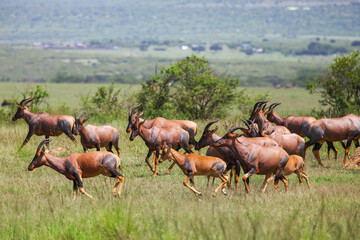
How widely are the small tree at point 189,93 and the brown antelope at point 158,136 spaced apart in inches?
372

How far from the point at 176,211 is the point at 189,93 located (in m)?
15.5

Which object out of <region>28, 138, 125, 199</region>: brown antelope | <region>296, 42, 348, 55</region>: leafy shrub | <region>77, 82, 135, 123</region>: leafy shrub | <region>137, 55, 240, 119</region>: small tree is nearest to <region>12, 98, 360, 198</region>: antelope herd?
<region>28, 138, 125, 199</region>: brown antelope

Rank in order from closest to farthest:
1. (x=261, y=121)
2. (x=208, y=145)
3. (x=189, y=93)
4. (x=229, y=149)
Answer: (x=229, y=149)
(x=208, y=145)
(x=261, y=121)
(x=189, y=93)

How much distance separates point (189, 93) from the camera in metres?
24.6

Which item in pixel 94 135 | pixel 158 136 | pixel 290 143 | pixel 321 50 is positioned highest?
pixel 290 143

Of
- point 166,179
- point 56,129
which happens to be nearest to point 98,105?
point 56,129

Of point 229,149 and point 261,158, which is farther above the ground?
point 261,158

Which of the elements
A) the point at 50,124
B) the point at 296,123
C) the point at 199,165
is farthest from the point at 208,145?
the point at 50,124

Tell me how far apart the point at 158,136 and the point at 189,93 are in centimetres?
995

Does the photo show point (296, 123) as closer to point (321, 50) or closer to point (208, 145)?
point (208, 145)

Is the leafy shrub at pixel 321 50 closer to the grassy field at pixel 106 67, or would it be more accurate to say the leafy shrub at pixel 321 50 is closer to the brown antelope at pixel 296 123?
the grassy field at pixel 106 67

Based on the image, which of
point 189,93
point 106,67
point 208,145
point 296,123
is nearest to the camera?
point 208,145

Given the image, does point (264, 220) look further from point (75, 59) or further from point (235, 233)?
point (75, 59)

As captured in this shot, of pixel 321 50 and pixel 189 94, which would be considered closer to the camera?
pixel 189 94
